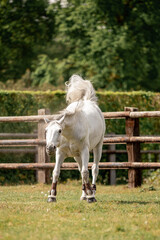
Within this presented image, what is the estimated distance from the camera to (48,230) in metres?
5.61

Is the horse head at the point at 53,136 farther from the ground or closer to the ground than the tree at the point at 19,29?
farther from the ground

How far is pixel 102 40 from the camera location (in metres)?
24.7

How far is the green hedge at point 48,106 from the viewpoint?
13.7m

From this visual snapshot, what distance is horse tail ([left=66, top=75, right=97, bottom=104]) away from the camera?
9727 millimetres

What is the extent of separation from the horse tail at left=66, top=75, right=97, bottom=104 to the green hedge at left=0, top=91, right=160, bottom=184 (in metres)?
3.89

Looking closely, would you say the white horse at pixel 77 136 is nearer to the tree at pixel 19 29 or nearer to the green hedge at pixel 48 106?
the green hedge at pixel 48 106

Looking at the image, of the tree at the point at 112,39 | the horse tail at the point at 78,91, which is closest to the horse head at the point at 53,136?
the horse tail at the point at 78,91

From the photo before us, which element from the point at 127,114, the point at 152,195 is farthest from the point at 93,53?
the point at 152,195

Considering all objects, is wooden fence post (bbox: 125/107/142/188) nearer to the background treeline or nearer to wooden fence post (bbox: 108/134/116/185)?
wooden fence post (bbox: 108/134/116/185)

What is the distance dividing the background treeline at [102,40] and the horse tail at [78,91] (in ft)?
42.7

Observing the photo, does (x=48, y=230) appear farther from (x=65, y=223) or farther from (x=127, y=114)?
(x=127, y=114)

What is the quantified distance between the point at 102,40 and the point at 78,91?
15.2m

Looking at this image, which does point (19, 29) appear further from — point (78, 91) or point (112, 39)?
point (78, 91)

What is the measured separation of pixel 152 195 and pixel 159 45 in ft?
58.7
